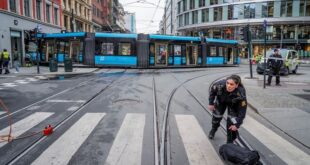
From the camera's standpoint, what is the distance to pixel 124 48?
2561 cm

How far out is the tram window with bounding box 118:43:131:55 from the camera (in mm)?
25547

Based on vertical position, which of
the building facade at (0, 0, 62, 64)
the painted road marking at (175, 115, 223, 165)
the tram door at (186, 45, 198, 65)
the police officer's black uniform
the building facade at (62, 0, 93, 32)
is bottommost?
the painted road marking at (175, 115, 223, 165)

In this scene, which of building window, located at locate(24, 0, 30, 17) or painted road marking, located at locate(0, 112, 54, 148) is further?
building window, located at locate(24, 0, 30, 17)

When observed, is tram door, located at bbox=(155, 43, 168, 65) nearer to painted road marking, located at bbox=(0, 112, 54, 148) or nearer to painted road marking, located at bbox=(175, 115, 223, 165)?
painted road marking, located at bbox=(0, 112, 54, 148)

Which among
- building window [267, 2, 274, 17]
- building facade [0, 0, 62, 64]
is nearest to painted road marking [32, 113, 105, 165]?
building facade [0, 0, 62, 64]

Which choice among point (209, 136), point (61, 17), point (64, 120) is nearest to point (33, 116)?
point (64, 120)

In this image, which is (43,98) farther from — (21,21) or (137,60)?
(21,21)

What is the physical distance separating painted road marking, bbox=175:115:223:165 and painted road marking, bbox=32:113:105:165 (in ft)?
6.95

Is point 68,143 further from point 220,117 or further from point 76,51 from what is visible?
point 76,51

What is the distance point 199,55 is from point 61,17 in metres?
21.4

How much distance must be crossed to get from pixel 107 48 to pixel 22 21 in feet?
31.9

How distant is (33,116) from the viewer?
797 cm

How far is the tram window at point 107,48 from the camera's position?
25.4 m

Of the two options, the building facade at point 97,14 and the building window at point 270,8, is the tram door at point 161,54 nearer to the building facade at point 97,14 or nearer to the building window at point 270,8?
the building window at point 270,8
